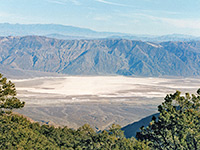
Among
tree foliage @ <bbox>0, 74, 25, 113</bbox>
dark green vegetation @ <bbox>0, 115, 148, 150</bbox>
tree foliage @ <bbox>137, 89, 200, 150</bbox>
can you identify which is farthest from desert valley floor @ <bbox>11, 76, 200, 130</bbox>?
tree foliage @ <bbox>137, 89, 200, 150</bbox>

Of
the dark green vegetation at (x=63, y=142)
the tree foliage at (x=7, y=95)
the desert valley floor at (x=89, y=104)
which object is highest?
the tree foliage at (x=7, y=95)

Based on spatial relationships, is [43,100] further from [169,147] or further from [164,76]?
[164,76]

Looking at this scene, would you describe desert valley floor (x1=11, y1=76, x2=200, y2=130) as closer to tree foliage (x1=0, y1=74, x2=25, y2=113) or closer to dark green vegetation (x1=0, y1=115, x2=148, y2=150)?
tree foliage (x1=0, y1=74, x2=25, y2=113)

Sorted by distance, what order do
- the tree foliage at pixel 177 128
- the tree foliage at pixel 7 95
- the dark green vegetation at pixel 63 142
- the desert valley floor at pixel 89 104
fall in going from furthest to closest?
the desert valley floor at pixel 89 104, the tree foliage at pixel 7 95, the tree foliage at pixel 177 128, the dark green vegetation at pixel 63 142

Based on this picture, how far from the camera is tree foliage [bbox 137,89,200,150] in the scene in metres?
20.0

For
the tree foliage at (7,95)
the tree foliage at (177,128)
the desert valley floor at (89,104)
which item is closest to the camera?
the tree foliage at (177,128)

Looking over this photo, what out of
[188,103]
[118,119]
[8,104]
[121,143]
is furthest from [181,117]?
[118,119]

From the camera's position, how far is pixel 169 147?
2061cm

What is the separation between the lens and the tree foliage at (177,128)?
→ 2004 centimetres

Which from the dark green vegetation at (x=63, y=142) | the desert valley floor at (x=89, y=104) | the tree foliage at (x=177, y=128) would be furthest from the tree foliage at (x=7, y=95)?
the desert valley floor at (x=89, y=104)

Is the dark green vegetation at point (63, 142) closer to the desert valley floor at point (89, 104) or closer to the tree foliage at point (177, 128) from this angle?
the tree foliage at point (177, 128)

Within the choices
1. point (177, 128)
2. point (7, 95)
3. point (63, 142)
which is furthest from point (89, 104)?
point (177, 128)

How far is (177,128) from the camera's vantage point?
20.6 metres

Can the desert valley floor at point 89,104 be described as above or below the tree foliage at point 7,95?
below
